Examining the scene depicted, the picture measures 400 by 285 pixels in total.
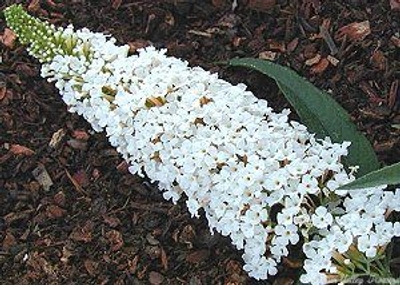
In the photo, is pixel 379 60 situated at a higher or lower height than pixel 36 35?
lower

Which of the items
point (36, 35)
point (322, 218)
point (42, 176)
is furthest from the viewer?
point (42, 176)

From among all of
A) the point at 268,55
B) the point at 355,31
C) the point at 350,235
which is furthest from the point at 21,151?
the point at 350,235

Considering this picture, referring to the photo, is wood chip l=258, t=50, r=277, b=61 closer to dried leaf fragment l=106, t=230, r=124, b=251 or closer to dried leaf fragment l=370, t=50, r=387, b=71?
dried leaf fragment l=370, t=50, r=387, b=71

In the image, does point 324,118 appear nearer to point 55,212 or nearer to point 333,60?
point 333,60

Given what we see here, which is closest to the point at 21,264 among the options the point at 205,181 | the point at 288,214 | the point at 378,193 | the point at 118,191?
the point at 118,191

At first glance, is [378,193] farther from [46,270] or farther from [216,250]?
[46,270]

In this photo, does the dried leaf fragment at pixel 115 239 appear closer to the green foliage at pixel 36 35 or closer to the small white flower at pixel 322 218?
the green foliage at pixel 36 35

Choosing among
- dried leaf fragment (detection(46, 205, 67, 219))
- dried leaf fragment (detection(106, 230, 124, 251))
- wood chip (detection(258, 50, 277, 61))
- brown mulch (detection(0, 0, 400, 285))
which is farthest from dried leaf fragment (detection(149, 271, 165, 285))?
wood chip (detection(258, 50, 277, 61))
